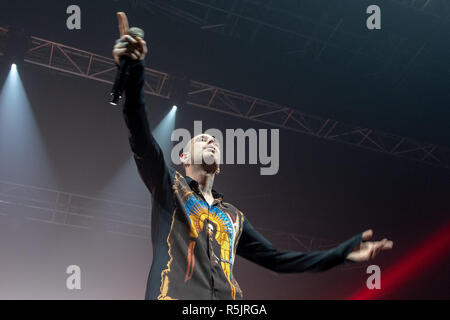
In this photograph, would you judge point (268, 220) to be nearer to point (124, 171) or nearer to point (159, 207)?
point (124, 171)

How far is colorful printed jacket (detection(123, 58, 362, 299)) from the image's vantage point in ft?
5.56

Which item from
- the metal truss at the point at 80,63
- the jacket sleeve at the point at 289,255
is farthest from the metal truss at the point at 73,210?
the jacket sleeve at the point at 289,255

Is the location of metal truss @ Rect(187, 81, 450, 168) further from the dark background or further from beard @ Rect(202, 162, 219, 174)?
beard @ Rect(202, 162, 219, 174)

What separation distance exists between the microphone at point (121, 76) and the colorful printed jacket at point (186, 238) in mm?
34

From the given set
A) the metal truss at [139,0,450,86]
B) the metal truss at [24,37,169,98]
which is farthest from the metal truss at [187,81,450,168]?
the metal truss at [139,0,450,86]

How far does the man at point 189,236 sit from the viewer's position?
1.68 m

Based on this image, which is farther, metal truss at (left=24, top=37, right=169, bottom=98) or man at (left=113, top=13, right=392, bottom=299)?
metal truss at (left=24, top=37, right=169, bottom=98)

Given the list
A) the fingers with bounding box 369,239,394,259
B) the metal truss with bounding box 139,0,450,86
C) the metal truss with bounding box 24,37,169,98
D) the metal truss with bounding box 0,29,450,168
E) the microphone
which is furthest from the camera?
the metal truss with bounding box 0,29,450,168

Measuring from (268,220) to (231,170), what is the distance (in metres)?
1.38

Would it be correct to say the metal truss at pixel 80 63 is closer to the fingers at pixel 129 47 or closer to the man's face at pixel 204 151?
the man's face at pixel 204 151

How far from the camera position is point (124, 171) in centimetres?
761

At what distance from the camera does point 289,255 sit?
2082 millimetres

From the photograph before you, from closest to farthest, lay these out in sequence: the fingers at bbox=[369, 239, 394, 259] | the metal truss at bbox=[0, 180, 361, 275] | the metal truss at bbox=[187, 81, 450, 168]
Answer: the fingers at bbox=[369, 239, 394, 259] < the metal truss at bbox=[187, 81, 450, 168] < the metal truss at bbox=[0, 180, 361, 275]

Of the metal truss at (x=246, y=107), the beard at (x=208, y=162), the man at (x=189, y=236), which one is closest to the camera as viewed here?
the man at (x=189, y=236)
